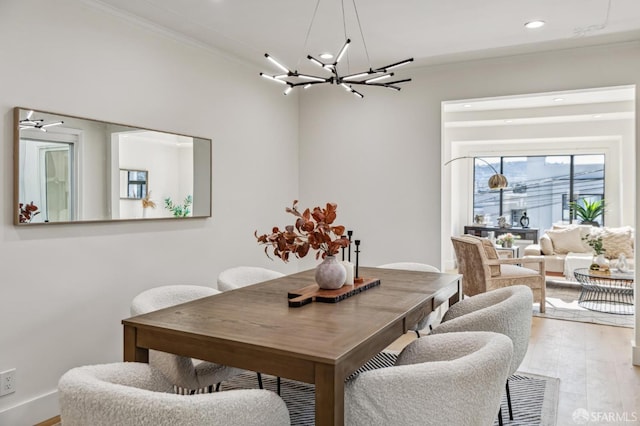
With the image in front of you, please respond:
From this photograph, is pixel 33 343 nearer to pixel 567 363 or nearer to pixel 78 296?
pixel 78 296

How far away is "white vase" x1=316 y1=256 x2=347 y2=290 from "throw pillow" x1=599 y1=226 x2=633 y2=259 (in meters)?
5.40

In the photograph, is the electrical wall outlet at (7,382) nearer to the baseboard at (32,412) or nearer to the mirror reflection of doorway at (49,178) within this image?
the baseboard at (32,412)

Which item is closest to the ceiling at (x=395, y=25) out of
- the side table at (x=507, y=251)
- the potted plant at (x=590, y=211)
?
the side table at (x=507, y=251)

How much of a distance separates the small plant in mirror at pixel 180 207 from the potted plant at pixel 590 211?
675 centimetres

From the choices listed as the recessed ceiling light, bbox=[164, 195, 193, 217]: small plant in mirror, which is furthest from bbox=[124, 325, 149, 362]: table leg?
the recessed ceiling light

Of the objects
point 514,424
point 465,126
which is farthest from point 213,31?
point 465,126

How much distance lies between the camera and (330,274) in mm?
2350

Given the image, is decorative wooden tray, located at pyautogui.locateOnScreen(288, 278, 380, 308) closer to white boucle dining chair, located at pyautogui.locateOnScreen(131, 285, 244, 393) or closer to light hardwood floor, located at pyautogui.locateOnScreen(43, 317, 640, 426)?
white boucle dining chair, located at pyautogui.locateOnScreen(131, 285, 244, 393)

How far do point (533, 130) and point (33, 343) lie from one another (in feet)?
24.2

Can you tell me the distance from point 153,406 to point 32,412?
1.94 metres

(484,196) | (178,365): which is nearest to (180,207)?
(178,365)

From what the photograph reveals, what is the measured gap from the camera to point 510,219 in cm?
873

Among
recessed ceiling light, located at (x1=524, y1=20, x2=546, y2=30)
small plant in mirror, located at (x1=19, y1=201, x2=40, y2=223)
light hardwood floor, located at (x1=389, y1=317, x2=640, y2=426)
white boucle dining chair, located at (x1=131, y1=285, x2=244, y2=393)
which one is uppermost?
recessed ceiling light, located at (x1=524, y1=20, x2=546, y2=30)

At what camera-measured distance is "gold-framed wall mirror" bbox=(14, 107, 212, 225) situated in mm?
2564
